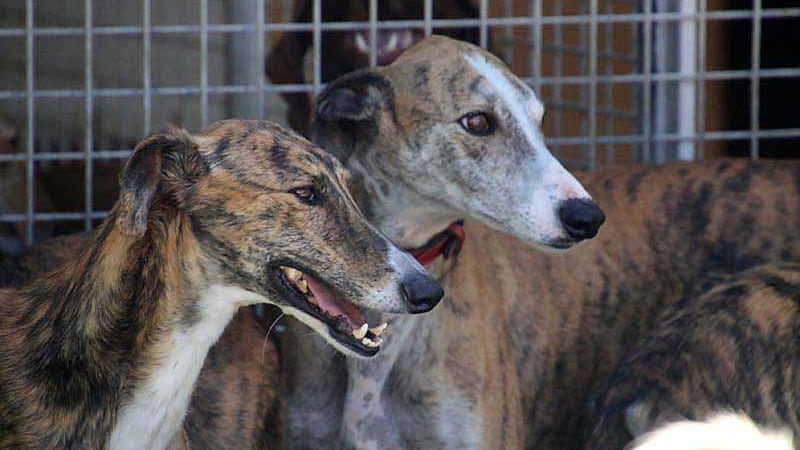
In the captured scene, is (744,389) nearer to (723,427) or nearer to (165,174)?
(723,427)

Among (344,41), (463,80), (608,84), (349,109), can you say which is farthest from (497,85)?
(608,84)

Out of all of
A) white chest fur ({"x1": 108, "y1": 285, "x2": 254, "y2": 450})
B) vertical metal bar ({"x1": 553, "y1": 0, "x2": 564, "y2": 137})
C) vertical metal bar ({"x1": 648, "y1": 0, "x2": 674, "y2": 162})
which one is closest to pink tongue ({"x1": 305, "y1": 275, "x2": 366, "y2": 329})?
white chest fur ({"x1": 108, "y1": 285, "x2": 254, "y2": 450})

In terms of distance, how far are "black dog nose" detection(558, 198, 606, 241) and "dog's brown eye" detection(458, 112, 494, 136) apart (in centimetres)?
28

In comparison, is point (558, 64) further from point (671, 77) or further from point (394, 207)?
point (394, 207)

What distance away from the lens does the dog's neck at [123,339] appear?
2691mm

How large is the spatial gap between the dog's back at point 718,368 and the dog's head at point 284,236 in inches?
24.1

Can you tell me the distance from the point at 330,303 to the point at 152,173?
1.39ft

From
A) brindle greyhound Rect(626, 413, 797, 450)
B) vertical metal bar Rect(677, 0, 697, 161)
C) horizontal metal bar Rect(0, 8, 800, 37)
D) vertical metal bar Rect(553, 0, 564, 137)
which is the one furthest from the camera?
vertical metal bar Rect(553, 0, 564, 137)

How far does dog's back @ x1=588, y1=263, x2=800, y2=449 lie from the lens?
2.99 metres

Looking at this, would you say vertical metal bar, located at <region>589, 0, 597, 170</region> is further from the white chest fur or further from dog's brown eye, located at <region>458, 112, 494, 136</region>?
the white chest fur

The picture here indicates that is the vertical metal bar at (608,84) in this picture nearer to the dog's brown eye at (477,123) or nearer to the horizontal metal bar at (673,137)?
the horizontal metal bar at (673,137)

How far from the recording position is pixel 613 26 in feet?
18.0

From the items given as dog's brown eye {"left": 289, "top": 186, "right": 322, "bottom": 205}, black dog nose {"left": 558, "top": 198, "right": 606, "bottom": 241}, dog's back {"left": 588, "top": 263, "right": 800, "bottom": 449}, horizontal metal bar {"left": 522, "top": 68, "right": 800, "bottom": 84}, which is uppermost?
horizontal metal bar {"left": 522, "top": 68, "right": 800, "bottom": 84}

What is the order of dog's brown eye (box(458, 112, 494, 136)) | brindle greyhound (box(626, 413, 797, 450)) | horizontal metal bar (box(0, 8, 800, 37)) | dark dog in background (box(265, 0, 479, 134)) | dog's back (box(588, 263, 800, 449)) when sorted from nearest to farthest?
brindle greyhound (box(626, 413, 797, 450))
dog's back (box(588, 263, 800, 449))
dog's brown eye (box(458, 112, 494, 136))
horizontal metal bar (box(0, 8, 800, 37))
dark dog in background (box(265, 0, 479, 134))
